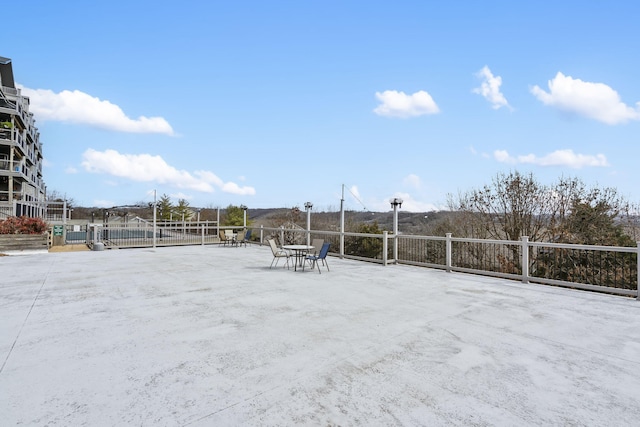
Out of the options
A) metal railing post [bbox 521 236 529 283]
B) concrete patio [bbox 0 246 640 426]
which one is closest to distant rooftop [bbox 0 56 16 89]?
concrete patio [bbox 0 246 640 426]

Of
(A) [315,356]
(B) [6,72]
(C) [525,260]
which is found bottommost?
(A) [315,356]

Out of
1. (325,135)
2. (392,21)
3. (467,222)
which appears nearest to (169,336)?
(392,21)

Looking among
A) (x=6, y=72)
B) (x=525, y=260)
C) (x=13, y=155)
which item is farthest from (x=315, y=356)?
(x=6, y=72)

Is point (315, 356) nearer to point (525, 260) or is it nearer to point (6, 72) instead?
point (525, 260)

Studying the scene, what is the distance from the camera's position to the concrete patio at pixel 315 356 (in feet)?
7.54

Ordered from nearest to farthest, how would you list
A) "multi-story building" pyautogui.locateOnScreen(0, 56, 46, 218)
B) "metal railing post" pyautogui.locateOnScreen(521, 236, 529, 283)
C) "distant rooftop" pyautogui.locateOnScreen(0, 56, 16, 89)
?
"metal railing post" pyautogui.locateOnScreen(521, 236, 529, 283)
"multi-story building" pyautogui.locateOnScreen(0, 56, 46, 218)
"distant rooftop" pyautogui.locateOnScreen(0, 56, 16, 89)

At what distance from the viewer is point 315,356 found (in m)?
3.17

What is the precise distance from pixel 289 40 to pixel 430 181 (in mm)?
7324

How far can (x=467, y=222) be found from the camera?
1236 centimetres

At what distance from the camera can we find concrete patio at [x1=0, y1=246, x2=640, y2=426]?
2299 mm

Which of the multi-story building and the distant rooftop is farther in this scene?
the distant rooftop

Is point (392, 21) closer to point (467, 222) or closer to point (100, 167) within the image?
point (467, 222)

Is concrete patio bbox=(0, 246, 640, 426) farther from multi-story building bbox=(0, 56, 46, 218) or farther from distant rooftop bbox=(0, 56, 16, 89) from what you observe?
distant rooftop bbox=(0, 56, 16, 89)

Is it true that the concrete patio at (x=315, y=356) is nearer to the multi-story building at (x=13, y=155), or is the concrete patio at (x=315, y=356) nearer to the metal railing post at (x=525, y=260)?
the metal railing post at (x=525, y=260)
